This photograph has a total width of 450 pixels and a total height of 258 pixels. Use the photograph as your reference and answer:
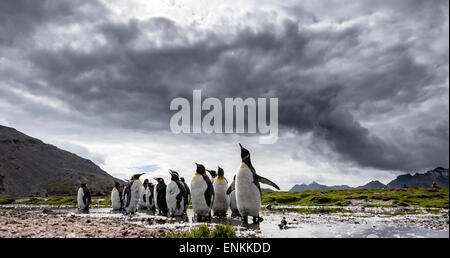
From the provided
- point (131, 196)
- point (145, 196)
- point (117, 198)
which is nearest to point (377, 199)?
point (145, 196)

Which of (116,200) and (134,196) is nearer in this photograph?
(134,196)

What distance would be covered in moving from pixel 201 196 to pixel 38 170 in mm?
127476

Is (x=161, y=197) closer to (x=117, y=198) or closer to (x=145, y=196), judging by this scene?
(x=117, y=198)

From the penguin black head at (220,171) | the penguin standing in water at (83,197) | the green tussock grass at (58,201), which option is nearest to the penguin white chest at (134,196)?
the penguin black head at (220,171)

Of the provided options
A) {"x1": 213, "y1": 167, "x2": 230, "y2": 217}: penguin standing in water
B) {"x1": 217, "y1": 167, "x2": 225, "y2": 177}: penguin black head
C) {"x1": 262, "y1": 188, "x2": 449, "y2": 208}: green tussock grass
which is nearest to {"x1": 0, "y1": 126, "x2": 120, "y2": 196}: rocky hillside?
{"x1": 262, "y1": 188, "x2": 449, "y2": 208}: green tussock grass

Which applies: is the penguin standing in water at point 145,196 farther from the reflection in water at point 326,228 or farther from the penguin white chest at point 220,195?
the reflection in water at point 326,228

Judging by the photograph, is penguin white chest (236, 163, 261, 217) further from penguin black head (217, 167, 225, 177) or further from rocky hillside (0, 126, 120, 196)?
rocky hillside (0, 126, 120, 196)

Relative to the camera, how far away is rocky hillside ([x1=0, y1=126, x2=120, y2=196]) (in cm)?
9256

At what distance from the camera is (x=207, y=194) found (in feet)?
46.2

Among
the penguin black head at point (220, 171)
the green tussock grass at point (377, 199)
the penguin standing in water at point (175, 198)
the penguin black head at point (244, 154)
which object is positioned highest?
the penguin black head at point (244, 154)

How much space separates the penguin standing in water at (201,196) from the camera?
14133mm
